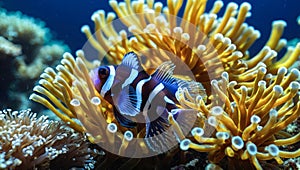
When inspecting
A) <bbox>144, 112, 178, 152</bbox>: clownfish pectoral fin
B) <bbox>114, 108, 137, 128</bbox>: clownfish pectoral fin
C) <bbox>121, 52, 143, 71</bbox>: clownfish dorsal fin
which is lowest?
<bbox>144, 112, 178, 152</bbox>: clownfish pectoral fin

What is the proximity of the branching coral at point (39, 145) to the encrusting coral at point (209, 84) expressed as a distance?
0.10 metres

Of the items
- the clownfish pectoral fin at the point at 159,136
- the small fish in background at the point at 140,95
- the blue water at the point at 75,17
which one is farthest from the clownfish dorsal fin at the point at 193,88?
the blue water at the point at 75,17

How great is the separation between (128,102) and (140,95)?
0.07 metres

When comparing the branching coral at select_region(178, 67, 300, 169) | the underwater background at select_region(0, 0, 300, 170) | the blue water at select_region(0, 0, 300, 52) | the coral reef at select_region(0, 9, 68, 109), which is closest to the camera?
the branching coral at select_region(178, 67, 300, 169)

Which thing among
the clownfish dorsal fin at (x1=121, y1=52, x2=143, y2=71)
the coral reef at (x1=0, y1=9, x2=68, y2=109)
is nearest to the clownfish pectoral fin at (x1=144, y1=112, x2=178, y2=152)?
the clownfish dorsal fin at (x1=121, y1=52, x2=143, y2=71)

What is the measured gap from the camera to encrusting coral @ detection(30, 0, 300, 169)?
4.73 ft

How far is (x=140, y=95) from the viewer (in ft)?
5.13

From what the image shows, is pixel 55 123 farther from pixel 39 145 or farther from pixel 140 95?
pixel 140 95

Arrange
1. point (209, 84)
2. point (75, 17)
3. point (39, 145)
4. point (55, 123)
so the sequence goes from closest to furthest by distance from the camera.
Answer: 1. point (39, 145)
2. point (55, 123)
3. point (209, 84)
4. point (75, 17)

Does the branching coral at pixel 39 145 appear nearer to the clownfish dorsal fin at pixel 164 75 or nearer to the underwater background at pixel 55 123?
the underwater background at pixel 55 123

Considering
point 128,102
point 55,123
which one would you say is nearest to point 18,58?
point 55,123

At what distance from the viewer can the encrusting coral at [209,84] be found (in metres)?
1.44

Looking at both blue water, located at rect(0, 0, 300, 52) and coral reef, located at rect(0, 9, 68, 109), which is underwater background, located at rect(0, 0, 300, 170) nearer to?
coral reef, located at rect(0, 9, 68, 109)

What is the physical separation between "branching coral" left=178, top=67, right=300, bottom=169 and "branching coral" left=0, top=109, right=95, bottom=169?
2.01 feet
